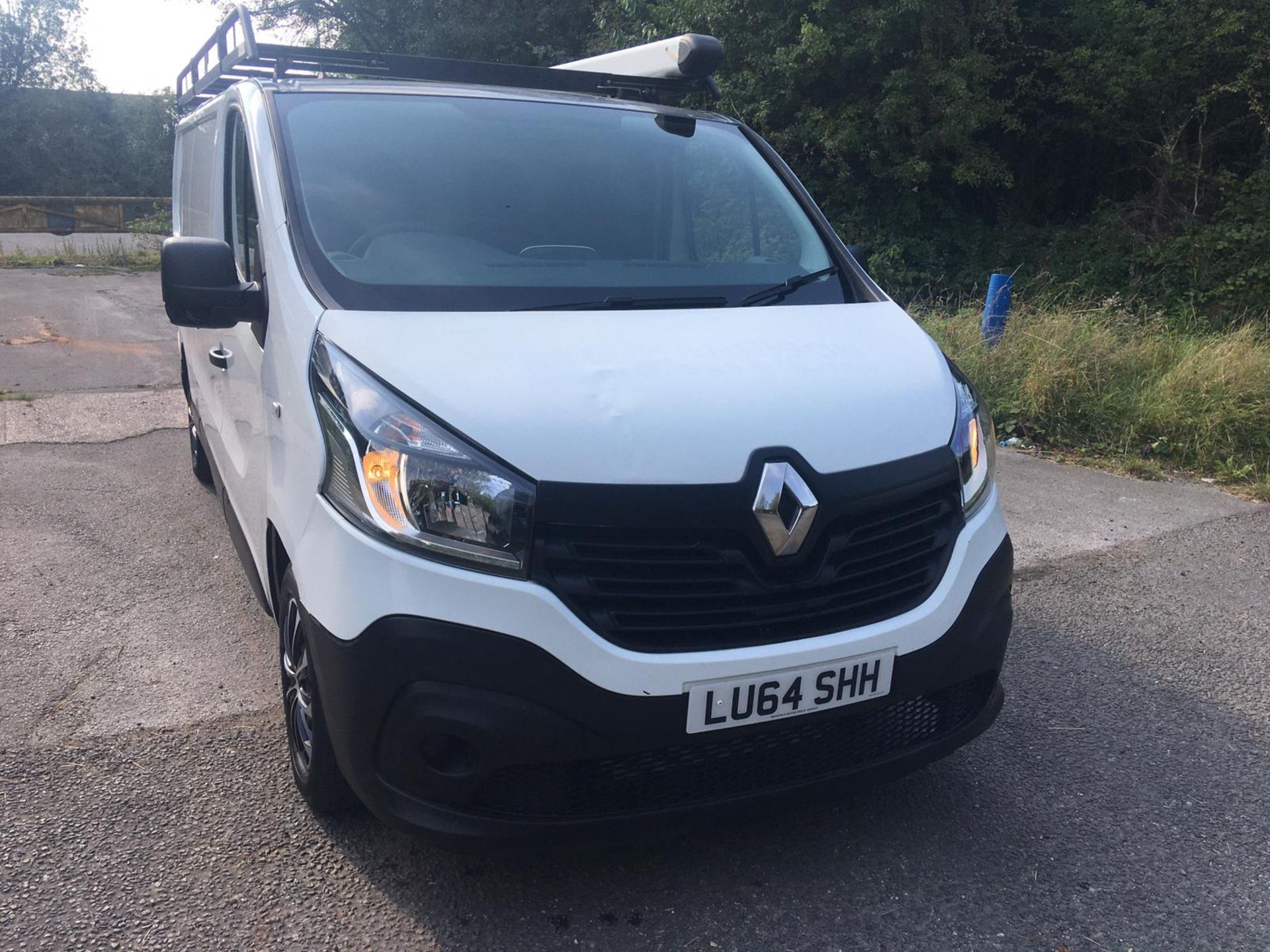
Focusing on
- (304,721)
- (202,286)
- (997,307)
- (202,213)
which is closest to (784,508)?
(304,721)

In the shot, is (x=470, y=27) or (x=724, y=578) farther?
(x=470, y=27)

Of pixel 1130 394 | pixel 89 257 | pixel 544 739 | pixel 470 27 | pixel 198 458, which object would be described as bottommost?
pixel 89 257

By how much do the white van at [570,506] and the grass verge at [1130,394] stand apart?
4.49m

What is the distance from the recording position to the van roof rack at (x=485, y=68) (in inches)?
151

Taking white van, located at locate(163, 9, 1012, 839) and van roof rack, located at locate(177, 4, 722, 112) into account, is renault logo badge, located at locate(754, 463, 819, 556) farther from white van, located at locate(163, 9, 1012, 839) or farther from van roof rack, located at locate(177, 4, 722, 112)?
van roof rack, located at locate(177, 4, 722, 112)

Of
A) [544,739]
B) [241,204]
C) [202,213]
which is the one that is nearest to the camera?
[544,739]

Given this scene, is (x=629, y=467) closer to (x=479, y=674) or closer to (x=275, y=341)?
(x=479, y=674)

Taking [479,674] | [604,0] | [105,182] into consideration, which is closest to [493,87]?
[479,674]

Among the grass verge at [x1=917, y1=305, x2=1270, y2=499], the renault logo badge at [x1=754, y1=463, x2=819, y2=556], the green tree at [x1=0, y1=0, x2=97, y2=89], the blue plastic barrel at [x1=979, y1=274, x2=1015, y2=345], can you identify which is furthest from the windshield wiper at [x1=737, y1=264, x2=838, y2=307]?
the green tree at [x1=0, y1=0, x2=97, y2=89]

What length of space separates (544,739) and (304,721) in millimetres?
893

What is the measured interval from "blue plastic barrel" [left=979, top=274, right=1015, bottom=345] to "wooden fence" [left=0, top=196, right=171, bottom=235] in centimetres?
2575

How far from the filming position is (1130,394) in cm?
714

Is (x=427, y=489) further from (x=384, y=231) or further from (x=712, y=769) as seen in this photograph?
(x=384, y=231)

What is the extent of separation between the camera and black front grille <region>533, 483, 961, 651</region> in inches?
82.4
